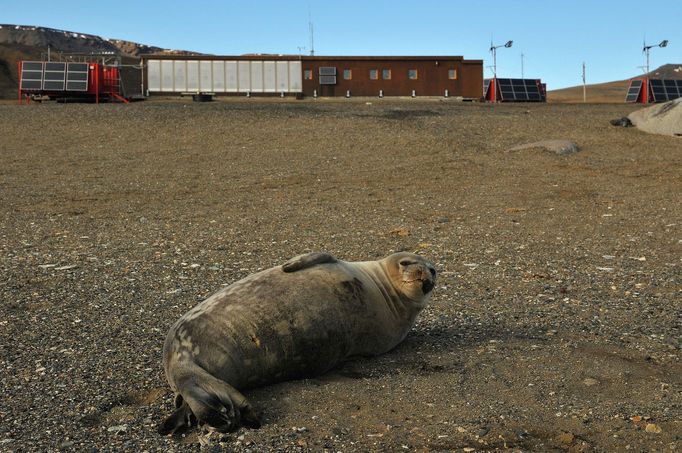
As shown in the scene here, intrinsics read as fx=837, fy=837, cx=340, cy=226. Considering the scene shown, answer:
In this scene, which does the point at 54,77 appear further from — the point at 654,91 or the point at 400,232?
the point at 654,91

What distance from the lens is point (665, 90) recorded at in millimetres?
38062

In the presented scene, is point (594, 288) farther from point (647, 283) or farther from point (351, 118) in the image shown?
point (351, 118)

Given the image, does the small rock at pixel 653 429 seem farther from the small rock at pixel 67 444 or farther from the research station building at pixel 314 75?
the research station building at pixel 314 75

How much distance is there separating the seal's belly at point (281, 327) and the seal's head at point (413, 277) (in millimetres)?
298

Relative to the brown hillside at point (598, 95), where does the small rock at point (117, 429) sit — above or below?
below

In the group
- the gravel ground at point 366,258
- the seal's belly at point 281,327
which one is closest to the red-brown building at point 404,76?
the gravel ground at point 366,258

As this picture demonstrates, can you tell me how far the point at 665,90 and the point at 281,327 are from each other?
37146mm

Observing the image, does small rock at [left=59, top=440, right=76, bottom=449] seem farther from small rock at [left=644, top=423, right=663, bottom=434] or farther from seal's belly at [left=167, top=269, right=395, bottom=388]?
small rock at [left=644, top=423, right=663, bottom=434]

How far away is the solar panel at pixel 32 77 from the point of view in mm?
30344

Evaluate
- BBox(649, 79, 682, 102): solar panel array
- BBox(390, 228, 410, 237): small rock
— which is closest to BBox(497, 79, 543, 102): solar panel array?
BBox(649, 79, 682, 102): solar panel array

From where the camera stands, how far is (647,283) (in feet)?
25.3

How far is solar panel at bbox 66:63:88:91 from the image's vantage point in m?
30.2

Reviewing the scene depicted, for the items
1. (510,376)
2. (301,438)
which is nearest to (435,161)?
(510,376)

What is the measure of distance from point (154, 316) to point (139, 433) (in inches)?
96.2
